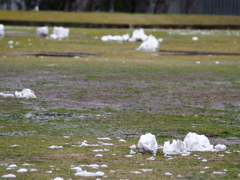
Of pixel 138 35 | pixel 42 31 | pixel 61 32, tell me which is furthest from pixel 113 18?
pixel 138 35

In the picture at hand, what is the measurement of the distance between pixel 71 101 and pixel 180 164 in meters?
5.00

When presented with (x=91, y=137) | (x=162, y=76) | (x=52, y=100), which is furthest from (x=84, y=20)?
(x=91, y=137)

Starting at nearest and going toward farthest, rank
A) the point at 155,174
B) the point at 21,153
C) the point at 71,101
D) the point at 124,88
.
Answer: the point at 155,174 → the point at 21,153 → the point at 71,101 → the point at 124,88

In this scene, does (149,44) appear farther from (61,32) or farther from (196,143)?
(196,143)

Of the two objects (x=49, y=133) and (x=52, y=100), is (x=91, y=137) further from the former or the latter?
(x=52, y=100)

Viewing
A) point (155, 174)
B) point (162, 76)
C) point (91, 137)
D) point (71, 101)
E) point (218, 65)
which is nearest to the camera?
point (155, 174)

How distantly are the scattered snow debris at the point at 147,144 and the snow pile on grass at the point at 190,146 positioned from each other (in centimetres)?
16

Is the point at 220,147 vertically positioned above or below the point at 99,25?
below

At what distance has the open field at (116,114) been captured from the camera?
6.05 m

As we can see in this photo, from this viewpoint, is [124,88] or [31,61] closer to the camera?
[124,88]

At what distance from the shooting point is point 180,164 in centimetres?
607

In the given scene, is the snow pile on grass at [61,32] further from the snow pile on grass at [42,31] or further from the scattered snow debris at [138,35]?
the scattered snow debris at [138,35]

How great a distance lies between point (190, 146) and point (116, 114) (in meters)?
2.84

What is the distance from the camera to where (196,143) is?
6730 mm
